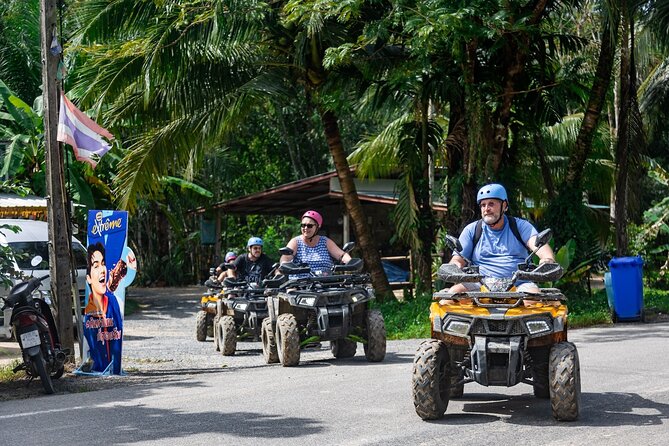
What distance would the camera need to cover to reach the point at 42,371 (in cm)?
993

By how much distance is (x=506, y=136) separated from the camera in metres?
19.5

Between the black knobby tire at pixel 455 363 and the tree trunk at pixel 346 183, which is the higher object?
the tree trunk at pixel 346 183

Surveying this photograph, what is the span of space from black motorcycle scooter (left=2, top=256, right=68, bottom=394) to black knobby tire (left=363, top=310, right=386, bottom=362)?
3.61 meters

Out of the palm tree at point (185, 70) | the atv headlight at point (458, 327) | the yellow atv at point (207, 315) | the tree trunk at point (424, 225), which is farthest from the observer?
the tree trunk at point (424, 225)

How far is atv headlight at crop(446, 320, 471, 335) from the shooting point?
293 inches

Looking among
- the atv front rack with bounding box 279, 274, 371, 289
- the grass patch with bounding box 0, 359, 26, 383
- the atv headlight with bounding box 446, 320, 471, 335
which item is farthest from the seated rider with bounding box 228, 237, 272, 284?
the atv headlight with bounding box 446, 320, 471, 335

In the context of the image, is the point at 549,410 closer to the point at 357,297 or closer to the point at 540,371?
the point at 540,371

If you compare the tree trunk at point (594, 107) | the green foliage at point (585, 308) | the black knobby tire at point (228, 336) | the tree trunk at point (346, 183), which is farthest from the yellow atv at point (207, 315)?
the tree trunk at point (594, 107)

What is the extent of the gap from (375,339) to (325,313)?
2.34 ft

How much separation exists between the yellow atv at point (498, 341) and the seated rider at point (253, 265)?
8.22 m

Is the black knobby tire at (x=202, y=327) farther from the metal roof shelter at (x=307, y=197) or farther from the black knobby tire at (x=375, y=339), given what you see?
the metal roof shelter at (x=307, y=197)

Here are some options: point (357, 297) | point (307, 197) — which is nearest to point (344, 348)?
point (357, 297)

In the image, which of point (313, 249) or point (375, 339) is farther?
point (313, 249)

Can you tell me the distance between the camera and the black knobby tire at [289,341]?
1173 cm
